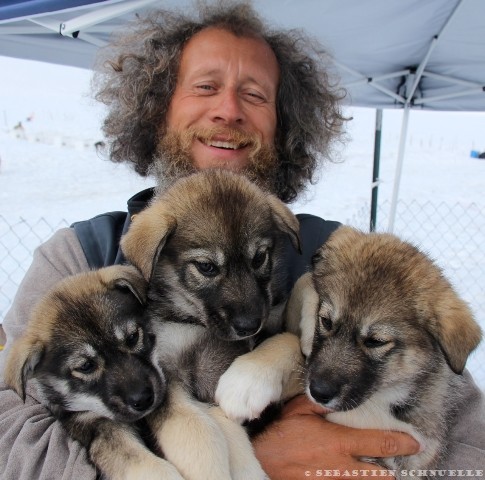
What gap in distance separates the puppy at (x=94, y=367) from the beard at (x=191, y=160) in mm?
883

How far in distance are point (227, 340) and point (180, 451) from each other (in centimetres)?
42

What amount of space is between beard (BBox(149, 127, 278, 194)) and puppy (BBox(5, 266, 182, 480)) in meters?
0.88

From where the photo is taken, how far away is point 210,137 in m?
2.43

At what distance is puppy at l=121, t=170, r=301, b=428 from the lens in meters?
1.72

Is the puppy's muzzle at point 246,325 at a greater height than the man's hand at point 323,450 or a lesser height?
greater

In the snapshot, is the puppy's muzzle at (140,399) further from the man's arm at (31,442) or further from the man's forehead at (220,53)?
the man's forehead at (220,53)

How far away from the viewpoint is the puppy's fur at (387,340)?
4.97ft

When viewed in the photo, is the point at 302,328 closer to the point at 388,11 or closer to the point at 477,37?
the point at 388,11

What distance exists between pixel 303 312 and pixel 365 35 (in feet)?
12.6

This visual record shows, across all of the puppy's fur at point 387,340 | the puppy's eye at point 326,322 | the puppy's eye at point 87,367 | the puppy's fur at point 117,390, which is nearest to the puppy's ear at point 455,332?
the puppy's fur at point 387,340

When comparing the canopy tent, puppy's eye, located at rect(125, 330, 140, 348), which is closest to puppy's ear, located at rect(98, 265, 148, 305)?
puppy's eye, located at rect(125, 330, 140, 348)

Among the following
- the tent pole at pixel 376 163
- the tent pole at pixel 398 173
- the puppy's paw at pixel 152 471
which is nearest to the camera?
the puppy's paw at pixel 152 471

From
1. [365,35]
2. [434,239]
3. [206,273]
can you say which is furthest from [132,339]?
[434,239]

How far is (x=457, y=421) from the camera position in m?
1.86
